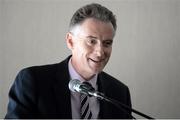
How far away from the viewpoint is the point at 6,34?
2037 mm

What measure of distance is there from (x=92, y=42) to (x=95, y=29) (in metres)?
0.06

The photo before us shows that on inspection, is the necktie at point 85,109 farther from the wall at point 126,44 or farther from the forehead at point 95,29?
the wall at point 126,44

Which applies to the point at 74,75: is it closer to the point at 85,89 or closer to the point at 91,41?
the point at 91,41

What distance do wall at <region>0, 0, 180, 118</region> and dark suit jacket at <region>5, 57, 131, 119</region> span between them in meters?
0.55

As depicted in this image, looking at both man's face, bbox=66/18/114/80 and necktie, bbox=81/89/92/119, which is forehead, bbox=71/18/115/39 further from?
necktie, bbox=81/89/92/119

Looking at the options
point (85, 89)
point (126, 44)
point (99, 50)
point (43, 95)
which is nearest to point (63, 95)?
point (43, 95)

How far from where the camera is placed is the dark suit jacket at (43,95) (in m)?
1.30

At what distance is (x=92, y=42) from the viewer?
1.39 m

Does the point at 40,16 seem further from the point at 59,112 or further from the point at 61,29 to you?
the point at 59,112

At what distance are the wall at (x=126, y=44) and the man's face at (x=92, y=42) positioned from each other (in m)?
0.63

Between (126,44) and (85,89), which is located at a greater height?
(126,44)

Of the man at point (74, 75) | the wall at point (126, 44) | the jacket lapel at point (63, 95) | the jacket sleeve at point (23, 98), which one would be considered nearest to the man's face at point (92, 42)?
the man at point (74, 75)

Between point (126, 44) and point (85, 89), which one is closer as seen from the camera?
point (85, 89)

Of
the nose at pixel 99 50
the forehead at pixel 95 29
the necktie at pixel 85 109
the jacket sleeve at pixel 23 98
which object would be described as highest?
the forehead at pixel 95 29
